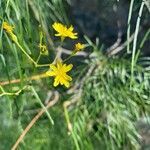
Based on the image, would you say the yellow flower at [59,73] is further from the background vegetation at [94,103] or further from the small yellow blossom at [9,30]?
the background vegetation at [94,103]

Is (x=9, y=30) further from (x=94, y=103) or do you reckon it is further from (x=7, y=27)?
(x=94, y=103)

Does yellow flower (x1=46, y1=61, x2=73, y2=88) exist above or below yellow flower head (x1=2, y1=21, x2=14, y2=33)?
below

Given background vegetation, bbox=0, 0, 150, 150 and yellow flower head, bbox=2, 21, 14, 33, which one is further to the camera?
background vegetation, bbox=0, 0, 150, 150

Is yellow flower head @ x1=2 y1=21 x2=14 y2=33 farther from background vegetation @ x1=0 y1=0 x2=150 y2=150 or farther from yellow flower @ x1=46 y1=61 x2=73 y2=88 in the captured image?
background vegetation @ x1=0 y1=0 x2=150 y2=150

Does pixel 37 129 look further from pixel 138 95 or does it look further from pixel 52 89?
pixel 138 95

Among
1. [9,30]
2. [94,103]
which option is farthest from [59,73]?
[94,103]

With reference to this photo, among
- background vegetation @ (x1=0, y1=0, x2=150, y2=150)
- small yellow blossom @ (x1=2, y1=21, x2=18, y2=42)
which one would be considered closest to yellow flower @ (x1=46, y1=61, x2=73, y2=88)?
small yellow blossom @ (x1=2, y1=21, x2=18, y2=42)

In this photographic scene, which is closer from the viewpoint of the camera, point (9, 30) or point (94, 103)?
point (9, 30)

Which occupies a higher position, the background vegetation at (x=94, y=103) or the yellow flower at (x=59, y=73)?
the yellow flower at (x=59, y=73)

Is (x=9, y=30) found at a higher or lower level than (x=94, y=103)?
higher

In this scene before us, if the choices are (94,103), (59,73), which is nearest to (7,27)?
(59,73)

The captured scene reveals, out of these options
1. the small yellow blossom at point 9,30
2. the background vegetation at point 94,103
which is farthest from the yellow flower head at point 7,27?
the background vegetation at point 94,103
